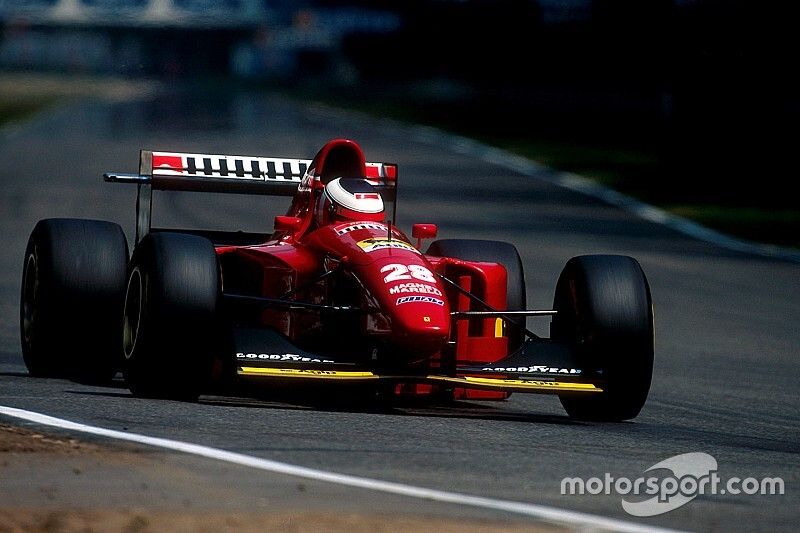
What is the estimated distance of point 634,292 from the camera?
914 cm

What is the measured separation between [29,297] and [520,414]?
2.82 metres

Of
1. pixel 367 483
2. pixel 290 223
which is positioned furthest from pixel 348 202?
pixel 367 483

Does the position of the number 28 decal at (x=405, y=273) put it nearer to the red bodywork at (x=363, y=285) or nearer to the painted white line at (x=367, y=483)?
the red bodywork at (x=363, y=285)

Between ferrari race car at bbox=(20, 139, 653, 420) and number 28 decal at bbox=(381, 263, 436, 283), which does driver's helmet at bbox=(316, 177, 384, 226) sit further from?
number 28 decal at bbox=(381, 263, 436, 283)

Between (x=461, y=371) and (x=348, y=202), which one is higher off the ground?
(x=348, y=202)

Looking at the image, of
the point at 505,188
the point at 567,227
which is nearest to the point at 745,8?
the point at 505,188

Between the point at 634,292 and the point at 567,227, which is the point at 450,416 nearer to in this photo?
the point at 634,292

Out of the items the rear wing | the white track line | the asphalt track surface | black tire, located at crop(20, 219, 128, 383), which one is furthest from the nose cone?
the white track line

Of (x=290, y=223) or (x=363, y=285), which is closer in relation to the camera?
(x=363, y=285)

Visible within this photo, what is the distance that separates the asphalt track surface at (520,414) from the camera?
6.71 m

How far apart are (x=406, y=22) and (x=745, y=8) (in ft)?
142

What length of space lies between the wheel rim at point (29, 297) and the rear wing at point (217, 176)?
80cm

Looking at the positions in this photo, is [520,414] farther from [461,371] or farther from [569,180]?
[569,180]

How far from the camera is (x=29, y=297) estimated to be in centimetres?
1028
